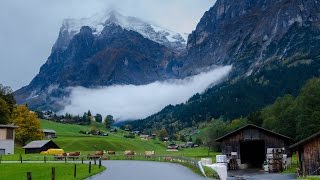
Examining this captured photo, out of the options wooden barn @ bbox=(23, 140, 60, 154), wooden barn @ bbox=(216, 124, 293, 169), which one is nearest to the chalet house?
wooden barn @ bbox=(23, 140, 60, 154)

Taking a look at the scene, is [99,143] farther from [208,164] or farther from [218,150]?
[208,164]

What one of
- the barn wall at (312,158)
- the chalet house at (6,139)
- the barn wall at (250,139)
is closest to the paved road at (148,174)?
the barn wall at (312,158)

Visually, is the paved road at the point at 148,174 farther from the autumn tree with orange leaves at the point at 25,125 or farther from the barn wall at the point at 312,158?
the autumn tree with orange leaves at the point at 25,125

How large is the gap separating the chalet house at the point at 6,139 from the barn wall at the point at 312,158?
8047 cm

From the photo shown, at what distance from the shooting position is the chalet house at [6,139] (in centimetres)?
11744

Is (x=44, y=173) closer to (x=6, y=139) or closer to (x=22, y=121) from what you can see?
(x=6, y=139)

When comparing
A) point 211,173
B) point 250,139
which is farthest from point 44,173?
point 250,139

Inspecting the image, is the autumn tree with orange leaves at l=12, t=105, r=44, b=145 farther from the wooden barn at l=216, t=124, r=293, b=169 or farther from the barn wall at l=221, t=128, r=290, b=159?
the barn wall at l=221, t=128, r=290, b=159

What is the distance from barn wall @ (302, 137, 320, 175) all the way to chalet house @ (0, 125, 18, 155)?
8047 centimetres

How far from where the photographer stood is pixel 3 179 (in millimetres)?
47312

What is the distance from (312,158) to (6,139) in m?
82.0

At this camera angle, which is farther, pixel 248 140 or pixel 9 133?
pixel 9 133

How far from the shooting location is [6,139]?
388 ft

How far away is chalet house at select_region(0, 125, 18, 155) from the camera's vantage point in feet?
385
